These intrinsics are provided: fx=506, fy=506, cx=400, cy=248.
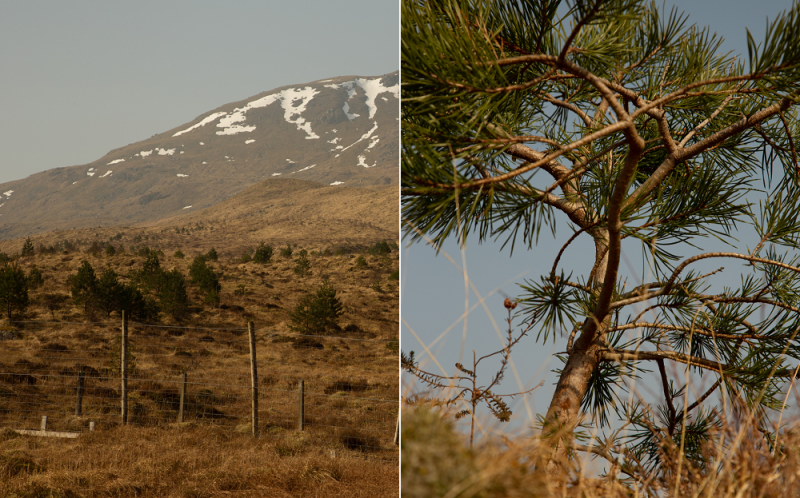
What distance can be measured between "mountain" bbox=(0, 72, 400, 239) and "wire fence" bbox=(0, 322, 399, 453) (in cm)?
2794

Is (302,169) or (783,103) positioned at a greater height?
(302,169)

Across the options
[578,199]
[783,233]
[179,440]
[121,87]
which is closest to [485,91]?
[578,199]

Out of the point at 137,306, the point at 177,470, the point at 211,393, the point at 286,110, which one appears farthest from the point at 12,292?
the point at 286,110

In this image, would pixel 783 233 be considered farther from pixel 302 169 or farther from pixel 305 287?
pixel 302 169

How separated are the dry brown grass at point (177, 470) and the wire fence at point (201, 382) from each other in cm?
65

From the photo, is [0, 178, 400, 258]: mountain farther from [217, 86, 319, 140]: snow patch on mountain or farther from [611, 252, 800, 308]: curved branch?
[217, 86, 319, 140]: snow patch on mountain

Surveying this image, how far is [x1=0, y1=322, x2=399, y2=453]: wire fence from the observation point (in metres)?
6.04

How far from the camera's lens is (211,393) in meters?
7.38

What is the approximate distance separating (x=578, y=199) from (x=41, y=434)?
19.3 ft

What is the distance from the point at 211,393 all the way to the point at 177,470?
10.8 ft

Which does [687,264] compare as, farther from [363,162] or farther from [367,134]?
[367,134]

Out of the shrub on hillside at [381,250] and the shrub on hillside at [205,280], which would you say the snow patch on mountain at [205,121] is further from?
the shrub on hillside at [205,280]

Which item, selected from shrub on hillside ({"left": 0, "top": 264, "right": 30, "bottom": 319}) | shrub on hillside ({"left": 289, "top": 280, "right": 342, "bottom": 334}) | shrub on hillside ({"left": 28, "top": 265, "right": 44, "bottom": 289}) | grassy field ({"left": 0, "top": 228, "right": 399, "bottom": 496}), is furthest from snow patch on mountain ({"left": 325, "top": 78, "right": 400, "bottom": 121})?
shrub on hillside ({"left": 0, "top": 264, "right": 30, "bottom": 319})

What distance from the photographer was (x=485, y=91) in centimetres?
67
